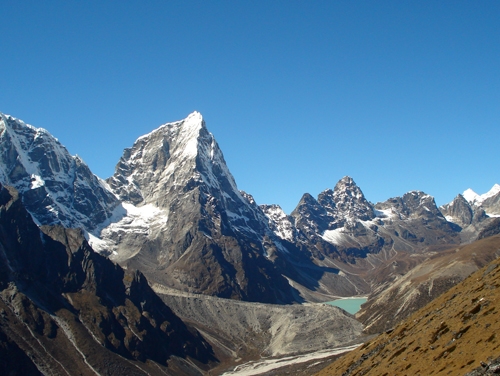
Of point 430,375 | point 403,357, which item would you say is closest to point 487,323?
point 430,375

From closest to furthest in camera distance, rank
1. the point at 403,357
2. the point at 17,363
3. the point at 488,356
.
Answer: the point at 488,356
the point at 403,357
the point at 17,363

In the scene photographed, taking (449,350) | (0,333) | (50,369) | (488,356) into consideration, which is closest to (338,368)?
(449,350)

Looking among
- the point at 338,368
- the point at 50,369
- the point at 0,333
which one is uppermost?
the point at 0,333

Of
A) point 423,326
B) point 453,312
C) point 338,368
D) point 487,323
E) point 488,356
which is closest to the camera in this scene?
point 488,356

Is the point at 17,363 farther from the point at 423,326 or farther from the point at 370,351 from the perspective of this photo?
the point at 423,326

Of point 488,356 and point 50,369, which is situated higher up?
point 50,369

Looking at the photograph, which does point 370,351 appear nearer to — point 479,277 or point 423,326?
point 423,326

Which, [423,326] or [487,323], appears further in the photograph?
[423,326]
